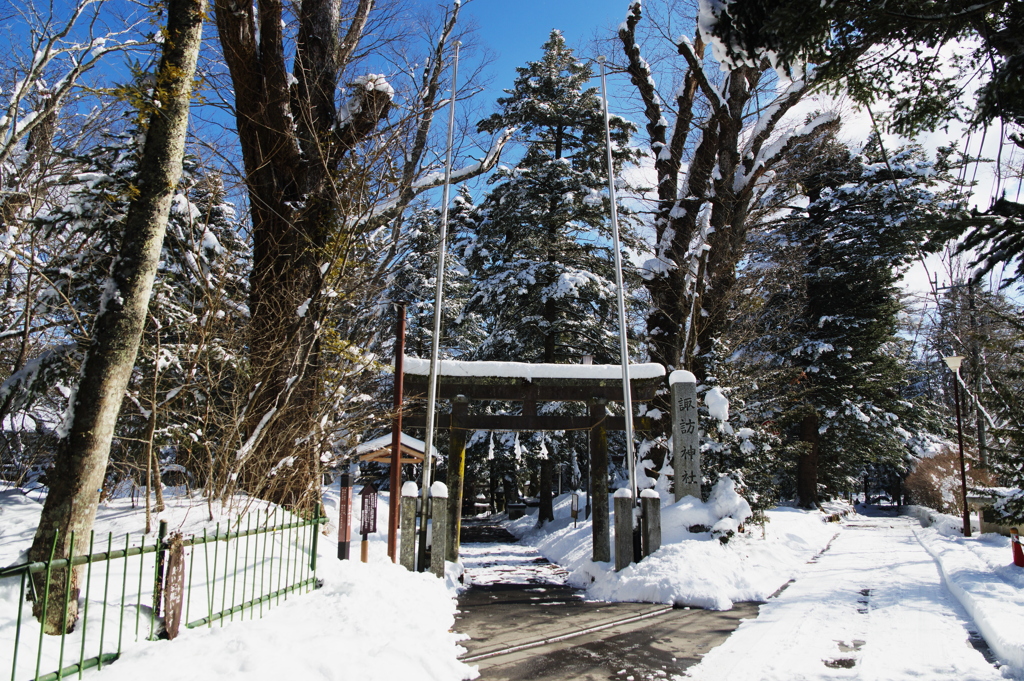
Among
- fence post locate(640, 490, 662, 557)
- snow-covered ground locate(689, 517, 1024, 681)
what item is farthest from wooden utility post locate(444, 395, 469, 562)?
snow-covered ground locate(689, 517, 1024, 681)

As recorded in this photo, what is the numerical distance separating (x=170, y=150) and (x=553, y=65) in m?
20.8

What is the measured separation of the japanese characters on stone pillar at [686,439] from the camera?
11.1 m

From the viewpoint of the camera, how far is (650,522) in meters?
9.95

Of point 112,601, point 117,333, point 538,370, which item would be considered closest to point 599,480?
point 538,370

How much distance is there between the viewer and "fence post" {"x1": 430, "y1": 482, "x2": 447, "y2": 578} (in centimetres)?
945

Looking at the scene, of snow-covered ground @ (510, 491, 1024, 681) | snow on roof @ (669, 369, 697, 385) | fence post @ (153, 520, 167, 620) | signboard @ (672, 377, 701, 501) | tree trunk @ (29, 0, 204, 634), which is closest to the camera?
tree trunk @ (29, 0, 204, 634)

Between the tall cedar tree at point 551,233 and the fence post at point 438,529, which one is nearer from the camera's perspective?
the fence post at point 438,529

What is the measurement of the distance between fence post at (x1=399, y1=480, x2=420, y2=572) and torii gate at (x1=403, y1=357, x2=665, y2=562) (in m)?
2.82

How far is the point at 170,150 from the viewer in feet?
15.3

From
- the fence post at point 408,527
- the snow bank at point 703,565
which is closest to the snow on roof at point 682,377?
the snow bank at point 703,565

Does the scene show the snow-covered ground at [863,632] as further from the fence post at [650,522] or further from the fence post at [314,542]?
the fence post at [314,542]

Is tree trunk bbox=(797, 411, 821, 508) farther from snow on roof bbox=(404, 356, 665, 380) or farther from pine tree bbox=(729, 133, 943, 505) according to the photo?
snow on roof bbox=(404, 356, 665, 380)

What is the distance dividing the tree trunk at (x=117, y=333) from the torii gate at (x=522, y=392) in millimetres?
7283

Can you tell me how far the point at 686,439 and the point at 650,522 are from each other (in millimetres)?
2004
